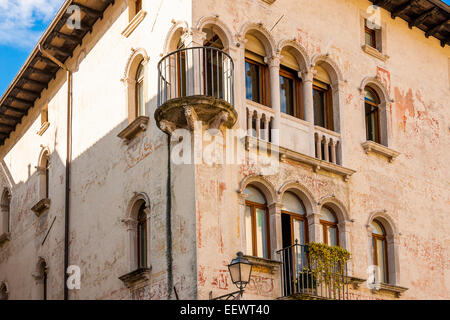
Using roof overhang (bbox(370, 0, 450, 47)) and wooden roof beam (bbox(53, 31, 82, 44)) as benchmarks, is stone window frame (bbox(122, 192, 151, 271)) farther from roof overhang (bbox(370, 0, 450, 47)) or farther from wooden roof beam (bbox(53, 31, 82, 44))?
roof overhang (bbox(370, 0, 450, 47))

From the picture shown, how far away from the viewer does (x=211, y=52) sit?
16.2 meters

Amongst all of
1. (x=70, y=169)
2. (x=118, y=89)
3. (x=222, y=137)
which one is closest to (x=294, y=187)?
(x=222, y=137)

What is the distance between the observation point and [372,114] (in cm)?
1997

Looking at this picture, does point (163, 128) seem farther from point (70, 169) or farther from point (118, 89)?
point (70, 169)

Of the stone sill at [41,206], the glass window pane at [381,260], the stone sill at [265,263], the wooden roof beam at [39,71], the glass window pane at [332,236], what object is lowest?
the stone sill at [265,263]

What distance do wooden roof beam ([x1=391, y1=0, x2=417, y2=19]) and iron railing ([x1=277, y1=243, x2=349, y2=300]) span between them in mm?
7025

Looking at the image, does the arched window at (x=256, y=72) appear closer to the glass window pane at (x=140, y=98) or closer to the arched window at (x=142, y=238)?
the glass window pane at (x=140, y=98)

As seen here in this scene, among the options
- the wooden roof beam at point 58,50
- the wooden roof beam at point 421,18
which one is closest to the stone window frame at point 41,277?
the wooden roof beam at point 58,50

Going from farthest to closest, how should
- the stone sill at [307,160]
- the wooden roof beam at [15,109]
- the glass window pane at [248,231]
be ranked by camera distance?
the wooden roof beam at [15,109], the stone sill at [307,160], the glass window pane at [248,231]

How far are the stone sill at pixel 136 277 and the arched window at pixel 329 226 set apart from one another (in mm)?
3726

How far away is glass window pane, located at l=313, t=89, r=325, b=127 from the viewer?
18.8 meters

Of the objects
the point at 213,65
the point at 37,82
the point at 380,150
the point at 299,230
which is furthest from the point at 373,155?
the point at 37,82

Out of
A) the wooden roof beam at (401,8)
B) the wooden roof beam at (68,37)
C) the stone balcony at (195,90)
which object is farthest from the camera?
the wooden roof beam at (68,37)

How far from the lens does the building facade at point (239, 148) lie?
15984 mm
